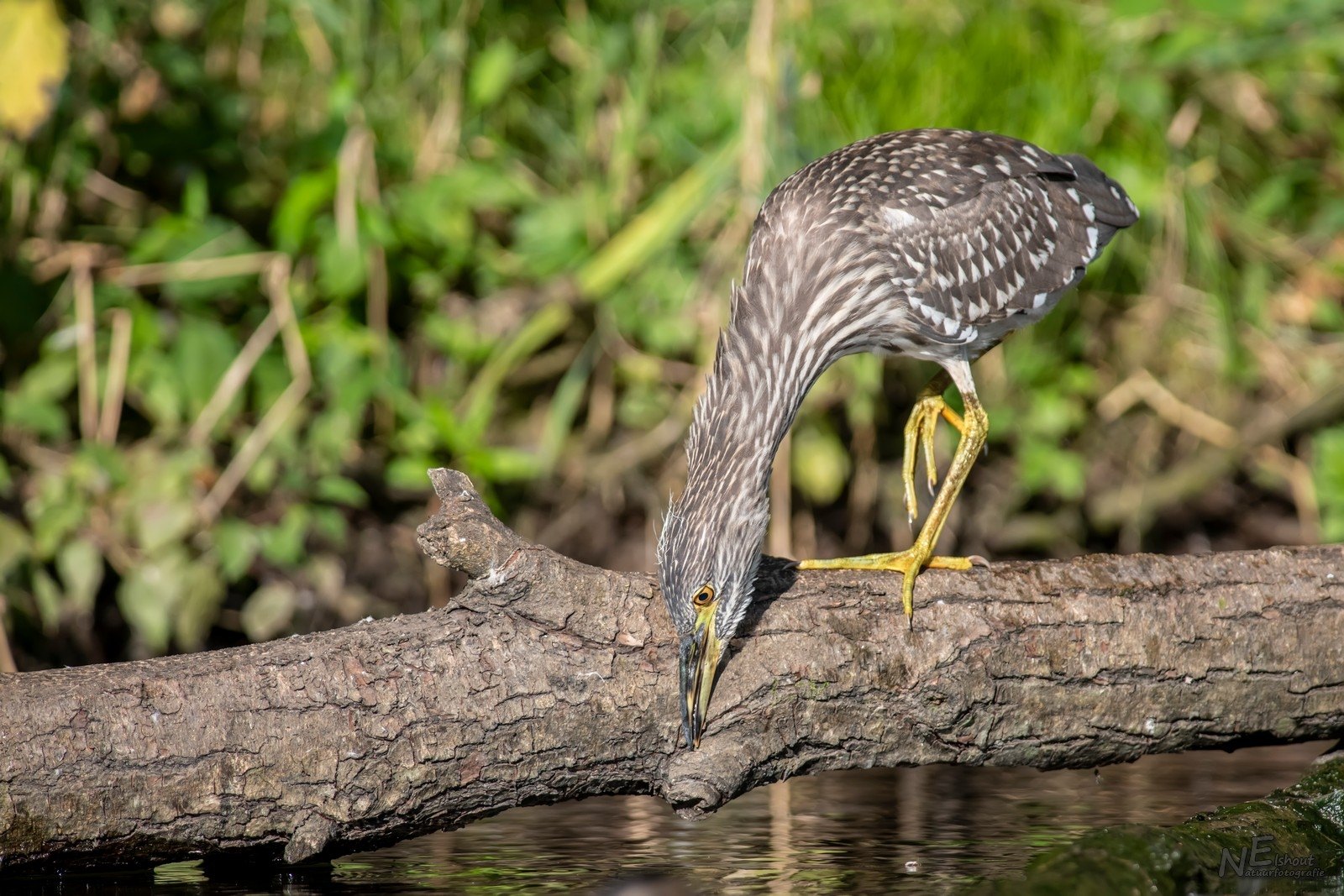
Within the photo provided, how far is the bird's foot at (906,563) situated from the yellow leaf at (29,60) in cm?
Answer: 325

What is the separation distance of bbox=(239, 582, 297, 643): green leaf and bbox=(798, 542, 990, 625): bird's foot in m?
2.70

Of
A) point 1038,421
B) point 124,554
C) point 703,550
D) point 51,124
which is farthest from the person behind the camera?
point 1038,421

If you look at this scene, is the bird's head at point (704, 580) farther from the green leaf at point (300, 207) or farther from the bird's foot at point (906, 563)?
the green leaf at point (300, 207)

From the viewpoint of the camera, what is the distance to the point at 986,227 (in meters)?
4.58

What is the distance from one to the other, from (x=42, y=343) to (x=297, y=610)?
1.66 m

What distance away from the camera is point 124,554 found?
228 inches

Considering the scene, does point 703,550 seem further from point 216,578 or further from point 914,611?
point 216,578

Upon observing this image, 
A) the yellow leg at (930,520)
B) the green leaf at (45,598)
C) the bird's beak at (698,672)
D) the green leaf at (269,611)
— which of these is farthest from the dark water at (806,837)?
the green leaf at (45,598)

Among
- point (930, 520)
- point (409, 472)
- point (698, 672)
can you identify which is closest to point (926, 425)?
point (930, 520)

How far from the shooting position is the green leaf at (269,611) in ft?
19.2

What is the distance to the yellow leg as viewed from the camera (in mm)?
3885

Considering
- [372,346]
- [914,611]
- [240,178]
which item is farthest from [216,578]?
[914,611]

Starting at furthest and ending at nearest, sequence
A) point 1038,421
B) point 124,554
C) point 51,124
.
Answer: point 1038,421
point 51,124
point 124,554

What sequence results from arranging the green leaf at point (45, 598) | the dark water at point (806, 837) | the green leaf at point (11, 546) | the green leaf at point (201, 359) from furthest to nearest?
the green leaf at point (201, 359)
the green leaf at point (45, 598)
the green leaf at point (11, 546)
the dark water at point (806, 837)
